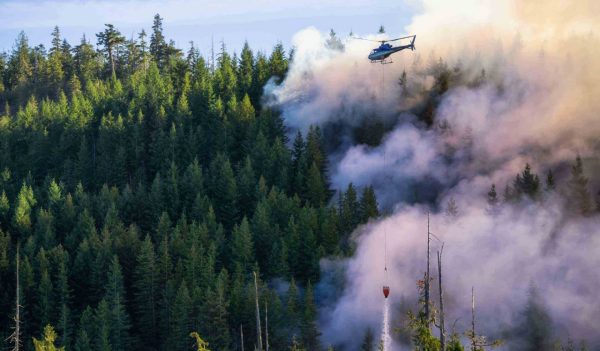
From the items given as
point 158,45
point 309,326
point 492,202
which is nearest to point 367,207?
point 492,202

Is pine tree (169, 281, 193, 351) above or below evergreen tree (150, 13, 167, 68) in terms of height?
below

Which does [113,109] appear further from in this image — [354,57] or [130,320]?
[130,320]

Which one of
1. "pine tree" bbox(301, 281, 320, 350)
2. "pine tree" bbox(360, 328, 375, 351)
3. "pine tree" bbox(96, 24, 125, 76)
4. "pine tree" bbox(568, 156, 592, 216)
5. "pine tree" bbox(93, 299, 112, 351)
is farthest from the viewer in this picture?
"pine tree" bbox(96, 24, 125, 76)

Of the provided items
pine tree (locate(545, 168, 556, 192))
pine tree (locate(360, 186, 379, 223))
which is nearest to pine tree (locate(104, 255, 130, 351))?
pine tree (locate(360, 186, 379, 223))

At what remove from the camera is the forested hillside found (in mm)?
81812

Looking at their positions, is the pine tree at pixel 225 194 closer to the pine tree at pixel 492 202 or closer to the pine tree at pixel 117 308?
the pine tree at pixel 117 308

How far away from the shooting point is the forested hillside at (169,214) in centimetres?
8181

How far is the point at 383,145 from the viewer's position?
125 m

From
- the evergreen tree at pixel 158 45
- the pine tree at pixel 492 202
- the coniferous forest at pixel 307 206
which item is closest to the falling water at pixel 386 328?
the coniferous forest at pixel 307 206

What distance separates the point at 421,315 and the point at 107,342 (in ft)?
154

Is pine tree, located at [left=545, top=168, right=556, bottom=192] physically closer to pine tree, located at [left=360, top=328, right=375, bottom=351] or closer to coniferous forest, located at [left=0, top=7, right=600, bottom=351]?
coniferous forest, located at [left=0, top=7, right=600, bottom=351]

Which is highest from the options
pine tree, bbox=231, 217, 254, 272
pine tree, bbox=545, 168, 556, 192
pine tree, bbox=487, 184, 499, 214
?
pine tree, bbox=545, 168, 556, 192

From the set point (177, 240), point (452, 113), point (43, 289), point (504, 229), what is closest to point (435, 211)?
point (504, 229)

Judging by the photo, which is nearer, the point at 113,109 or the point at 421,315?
the point at 421,315
